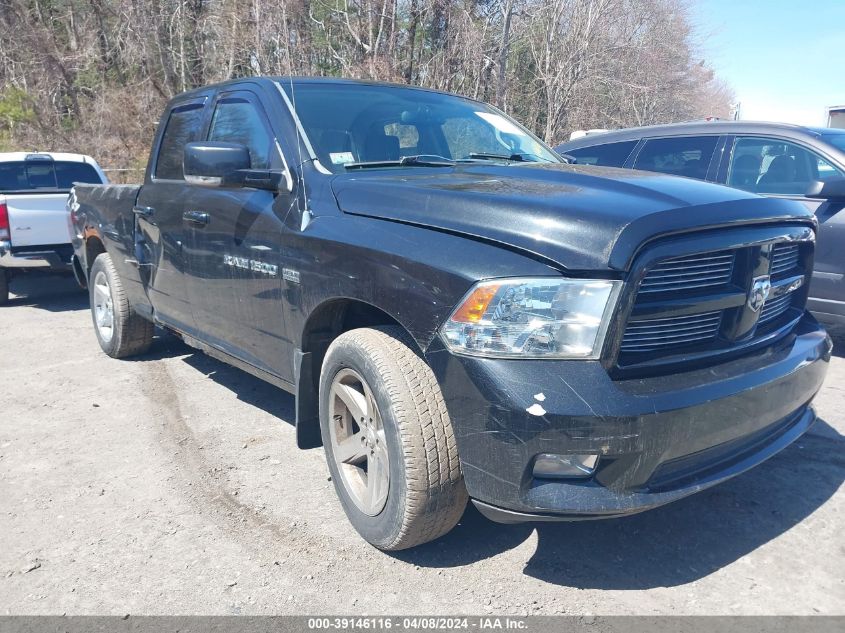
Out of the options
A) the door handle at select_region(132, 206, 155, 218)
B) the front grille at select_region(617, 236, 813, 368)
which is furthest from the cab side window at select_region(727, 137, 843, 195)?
the door handle at select_region(132, 206, 155, 218)

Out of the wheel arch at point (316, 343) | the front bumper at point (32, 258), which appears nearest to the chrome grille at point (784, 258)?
the wheel arch at point (316, 343)

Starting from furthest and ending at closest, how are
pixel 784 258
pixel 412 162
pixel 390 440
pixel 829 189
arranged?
pixel 829 189 → pixel 412 162 → pixel 784 258 → pixel 390 440

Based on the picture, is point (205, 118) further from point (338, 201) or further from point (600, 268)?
point (600, 268)

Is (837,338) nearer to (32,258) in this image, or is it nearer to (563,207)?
(563,207)

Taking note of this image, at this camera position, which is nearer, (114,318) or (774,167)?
(114,318)

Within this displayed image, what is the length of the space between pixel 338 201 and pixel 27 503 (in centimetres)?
211

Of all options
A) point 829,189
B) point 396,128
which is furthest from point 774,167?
point 396,128

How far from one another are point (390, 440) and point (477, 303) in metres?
0.64

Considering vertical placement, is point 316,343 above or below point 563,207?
below

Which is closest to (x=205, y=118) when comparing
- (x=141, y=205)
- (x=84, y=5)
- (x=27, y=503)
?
(x=141, y=205)

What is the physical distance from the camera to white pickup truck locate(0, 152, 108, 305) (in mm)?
7598

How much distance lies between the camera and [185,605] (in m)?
2.61

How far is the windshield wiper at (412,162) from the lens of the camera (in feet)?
10.9

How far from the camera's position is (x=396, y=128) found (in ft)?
12.1
